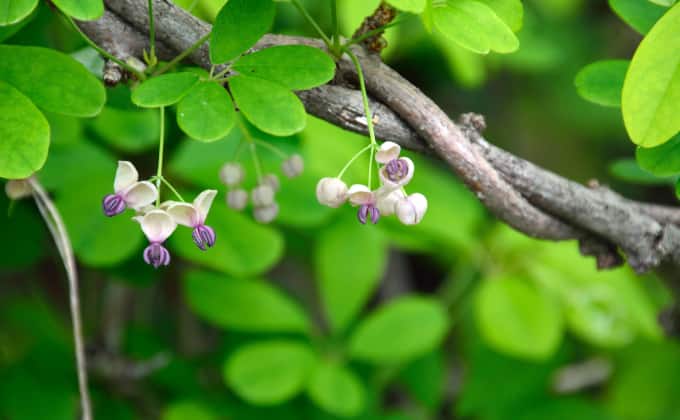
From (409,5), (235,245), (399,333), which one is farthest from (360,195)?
(399,333)

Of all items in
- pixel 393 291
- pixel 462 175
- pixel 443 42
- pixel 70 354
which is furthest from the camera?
pixel 393 291

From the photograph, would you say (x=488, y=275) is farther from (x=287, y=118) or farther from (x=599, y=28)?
(x=599, y=28)

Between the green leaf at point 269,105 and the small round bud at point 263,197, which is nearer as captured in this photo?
the green leaf at point 269,105

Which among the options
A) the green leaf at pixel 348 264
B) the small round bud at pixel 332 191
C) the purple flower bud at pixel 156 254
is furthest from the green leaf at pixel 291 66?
the green leaf at pixel 348 264

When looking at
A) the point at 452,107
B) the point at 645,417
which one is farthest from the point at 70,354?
the point at 452,107

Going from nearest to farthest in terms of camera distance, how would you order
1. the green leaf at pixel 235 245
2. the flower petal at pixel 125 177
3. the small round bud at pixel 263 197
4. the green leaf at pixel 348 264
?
the flower petal at pixel 125 177, the small round bud at pixel 263 197, the green leaf at pixel 235 245, the green leaf at pixel 348 264

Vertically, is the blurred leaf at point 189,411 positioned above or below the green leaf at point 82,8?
below

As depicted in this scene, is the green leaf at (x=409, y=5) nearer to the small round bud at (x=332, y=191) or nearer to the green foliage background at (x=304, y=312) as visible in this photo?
the small round bud at (x=332, y=191)
